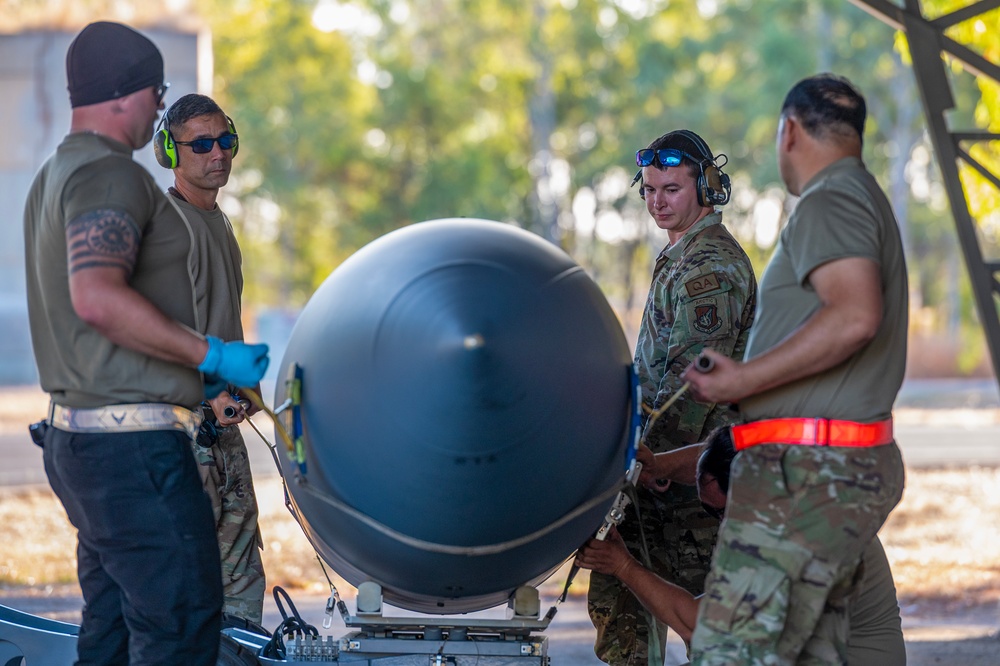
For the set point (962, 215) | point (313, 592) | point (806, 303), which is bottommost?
point (313, 592)

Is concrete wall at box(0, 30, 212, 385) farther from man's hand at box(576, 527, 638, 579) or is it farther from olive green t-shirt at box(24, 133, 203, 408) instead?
man's hand at box(576, 527, 638, 579)

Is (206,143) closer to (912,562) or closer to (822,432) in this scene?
(822,432)

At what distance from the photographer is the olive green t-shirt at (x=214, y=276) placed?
423 cm

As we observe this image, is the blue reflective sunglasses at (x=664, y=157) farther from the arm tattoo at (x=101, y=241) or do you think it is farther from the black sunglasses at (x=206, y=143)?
the arm tattoo at (x=101, y=241)

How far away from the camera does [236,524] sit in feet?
14.4

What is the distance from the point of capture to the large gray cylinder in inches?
108

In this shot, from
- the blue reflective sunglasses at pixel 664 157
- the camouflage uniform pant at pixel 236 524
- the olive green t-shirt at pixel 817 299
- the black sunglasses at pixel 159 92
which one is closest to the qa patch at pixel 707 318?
the blue reflective sunglasses at pixel 664 157

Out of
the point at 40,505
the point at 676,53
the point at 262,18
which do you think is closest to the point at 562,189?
the point at 676,53

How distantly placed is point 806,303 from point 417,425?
1.04 metres

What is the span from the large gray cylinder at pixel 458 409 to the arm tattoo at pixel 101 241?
0.46 meters

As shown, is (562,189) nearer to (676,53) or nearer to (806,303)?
(676,53)

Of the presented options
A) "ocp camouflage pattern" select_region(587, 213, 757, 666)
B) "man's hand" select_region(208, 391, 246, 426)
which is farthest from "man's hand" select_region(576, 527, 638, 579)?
"man's hand" select_region(208, 391, 246, 426)

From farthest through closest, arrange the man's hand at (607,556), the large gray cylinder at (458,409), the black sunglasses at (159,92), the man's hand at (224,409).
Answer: the man's hand at (224,409), the man's hand at (607,556), the black sunglasses at (159,92), the large gray cylinder at (458,409)

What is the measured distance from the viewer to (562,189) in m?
30.0
